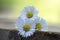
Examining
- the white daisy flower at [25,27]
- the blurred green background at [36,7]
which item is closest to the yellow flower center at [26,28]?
the white daisy flower at [25,27]

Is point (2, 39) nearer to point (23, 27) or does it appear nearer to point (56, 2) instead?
point (23, 27)

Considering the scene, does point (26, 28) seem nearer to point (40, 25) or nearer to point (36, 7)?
point (40, 25)

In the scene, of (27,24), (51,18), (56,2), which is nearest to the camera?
(27,24)

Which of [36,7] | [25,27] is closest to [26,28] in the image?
[25,27]

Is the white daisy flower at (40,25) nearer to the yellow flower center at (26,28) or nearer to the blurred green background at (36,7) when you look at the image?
the yellow flower center at (26,28)

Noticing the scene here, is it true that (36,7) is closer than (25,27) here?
No

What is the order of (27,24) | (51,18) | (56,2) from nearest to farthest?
1. (27,24)
2. (51,18)
3. (56,2)

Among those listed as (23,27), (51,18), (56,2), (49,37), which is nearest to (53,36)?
(49,37)

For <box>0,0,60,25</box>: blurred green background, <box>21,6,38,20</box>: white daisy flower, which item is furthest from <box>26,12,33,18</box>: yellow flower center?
<box>0,0,60,25</box>: blurred green background
